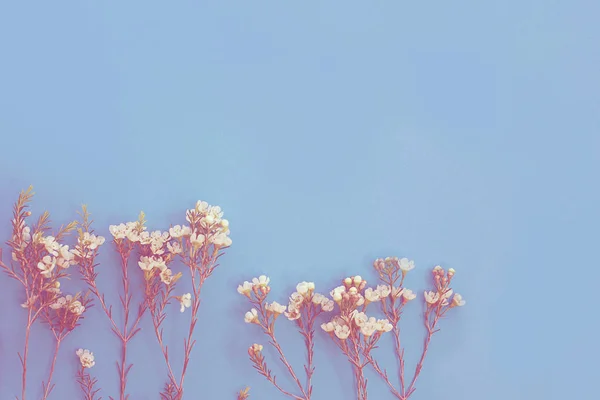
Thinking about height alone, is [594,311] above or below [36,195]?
below

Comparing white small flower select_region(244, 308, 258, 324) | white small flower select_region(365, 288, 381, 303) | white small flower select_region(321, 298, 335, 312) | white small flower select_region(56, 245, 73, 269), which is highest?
white small flower select_region(56, 245, 73, 269)

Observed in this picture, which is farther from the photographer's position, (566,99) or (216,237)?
(566,99)

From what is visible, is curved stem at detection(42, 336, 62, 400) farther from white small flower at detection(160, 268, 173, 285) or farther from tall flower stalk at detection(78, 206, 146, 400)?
white small flower at detection(160, 268, 173, 285)

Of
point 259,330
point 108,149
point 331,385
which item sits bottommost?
point 331,385

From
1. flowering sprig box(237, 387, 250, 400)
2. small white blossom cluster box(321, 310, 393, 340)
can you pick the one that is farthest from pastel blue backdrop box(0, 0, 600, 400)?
small white blossom cluster box(321, 310, 393, 340)

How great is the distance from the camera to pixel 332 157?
5.51ft

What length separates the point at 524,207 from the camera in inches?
66.7

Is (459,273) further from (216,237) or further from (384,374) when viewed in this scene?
(216,237)

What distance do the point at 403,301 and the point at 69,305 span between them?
3.01 ft

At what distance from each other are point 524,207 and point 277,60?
2.77 ft

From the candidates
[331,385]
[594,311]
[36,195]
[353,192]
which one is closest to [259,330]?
[331,385]

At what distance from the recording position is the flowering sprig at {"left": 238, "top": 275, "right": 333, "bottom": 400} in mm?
1579

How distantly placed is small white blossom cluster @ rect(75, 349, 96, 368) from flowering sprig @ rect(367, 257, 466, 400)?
0.77 metres

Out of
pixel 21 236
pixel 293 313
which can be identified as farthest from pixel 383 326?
pixel 21 236
